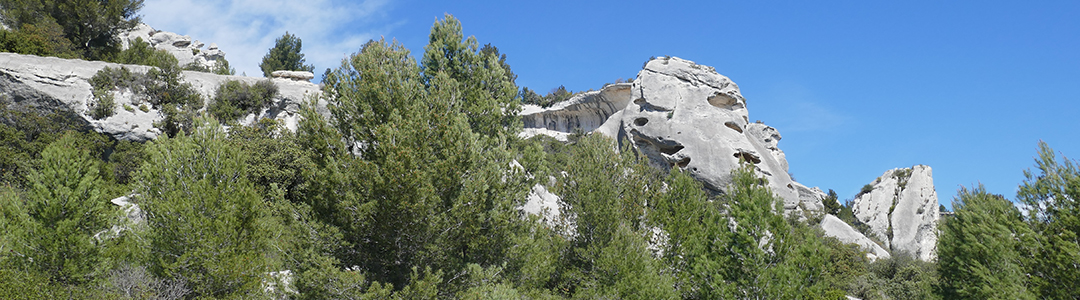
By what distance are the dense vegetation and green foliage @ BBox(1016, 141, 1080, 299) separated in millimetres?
57

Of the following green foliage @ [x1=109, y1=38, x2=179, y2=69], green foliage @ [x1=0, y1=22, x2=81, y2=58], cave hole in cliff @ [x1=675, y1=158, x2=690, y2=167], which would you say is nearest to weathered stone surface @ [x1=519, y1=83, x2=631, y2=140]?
cave hole in cliff @ [x1=675, y1=158, x2=690, y2=167]

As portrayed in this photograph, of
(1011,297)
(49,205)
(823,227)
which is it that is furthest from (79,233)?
(823,227)

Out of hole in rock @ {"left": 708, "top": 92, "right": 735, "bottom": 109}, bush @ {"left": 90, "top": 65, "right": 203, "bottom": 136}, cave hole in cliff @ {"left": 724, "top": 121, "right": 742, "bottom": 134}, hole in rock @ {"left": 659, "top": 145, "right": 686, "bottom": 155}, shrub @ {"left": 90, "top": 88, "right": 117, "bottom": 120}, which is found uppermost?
hole in rock @ {"left": 708, "top": 92, "right": 735, "bottom": 109}

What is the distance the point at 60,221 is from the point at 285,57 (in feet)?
145

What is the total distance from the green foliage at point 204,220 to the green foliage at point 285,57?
4292 cm

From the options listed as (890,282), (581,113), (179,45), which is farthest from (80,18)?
(890,282)

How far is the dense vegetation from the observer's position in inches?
466

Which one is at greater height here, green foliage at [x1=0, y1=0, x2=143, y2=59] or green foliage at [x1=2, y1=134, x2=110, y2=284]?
green foliage at [x1=0, y1=0, x2=143, y2=59]

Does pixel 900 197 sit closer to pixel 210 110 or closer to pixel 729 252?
pixel 729 252

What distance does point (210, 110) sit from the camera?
34625mm

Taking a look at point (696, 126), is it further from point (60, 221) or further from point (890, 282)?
point (60, 221)

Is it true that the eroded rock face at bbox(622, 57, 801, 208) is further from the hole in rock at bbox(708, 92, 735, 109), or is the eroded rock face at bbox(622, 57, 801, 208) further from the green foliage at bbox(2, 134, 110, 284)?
the green foliage at bbox(2, 134, 110, 284)

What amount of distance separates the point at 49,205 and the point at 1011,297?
24.4 m

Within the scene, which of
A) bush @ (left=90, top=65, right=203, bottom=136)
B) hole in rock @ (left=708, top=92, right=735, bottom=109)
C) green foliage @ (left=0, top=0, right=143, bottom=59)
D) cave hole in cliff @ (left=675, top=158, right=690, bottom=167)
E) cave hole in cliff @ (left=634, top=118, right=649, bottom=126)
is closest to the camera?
bush @ (left=90, top=65, right=203, bottom=136)
